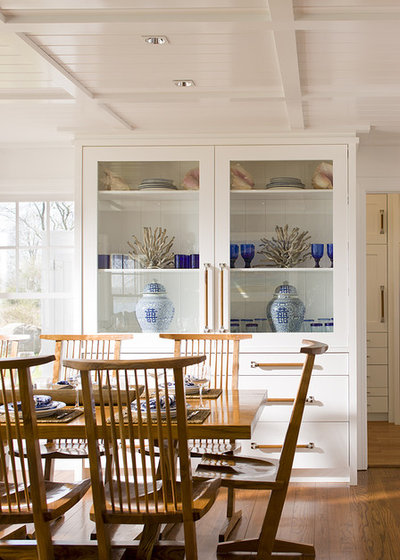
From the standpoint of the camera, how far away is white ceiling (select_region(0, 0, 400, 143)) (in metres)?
2.66

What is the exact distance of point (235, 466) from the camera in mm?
3166

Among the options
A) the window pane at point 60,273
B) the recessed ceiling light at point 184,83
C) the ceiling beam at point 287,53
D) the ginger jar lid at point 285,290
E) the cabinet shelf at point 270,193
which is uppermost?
the recessed ceiling light at point 184,83

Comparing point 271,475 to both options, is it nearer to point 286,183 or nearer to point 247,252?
point 247,252

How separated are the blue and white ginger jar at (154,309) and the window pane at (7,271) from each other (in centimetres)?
112

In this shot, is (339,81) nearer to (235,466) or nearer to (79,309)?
(235,466)

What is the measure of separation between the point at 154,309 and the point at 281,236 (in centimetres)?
96

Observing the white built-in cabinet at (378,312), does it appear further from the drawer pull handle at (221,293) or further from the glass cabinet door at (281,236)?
the drawer pull handle at (221,293)

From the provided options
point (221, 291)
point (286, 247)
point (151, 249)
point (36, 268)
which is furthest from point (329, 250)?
point (36, 268)

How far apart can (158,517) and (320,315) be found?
8.38ft

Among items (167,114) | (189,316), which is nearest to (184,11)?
(167,114)

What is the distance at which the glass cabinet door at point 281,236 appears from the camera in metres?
4.67

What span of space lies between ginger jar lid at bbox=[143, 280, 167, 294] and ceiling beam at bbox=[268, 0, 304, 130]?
54.2 inches

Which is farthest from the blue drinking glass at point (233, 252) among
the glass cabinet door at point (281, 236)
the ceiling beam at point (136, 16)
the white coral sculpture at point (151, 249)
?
the ceiling beam at point (136, 16)

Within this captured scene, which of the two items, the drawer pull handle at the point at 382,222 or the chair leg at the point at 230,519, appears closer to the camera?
the chair leg at the point at 230,519
